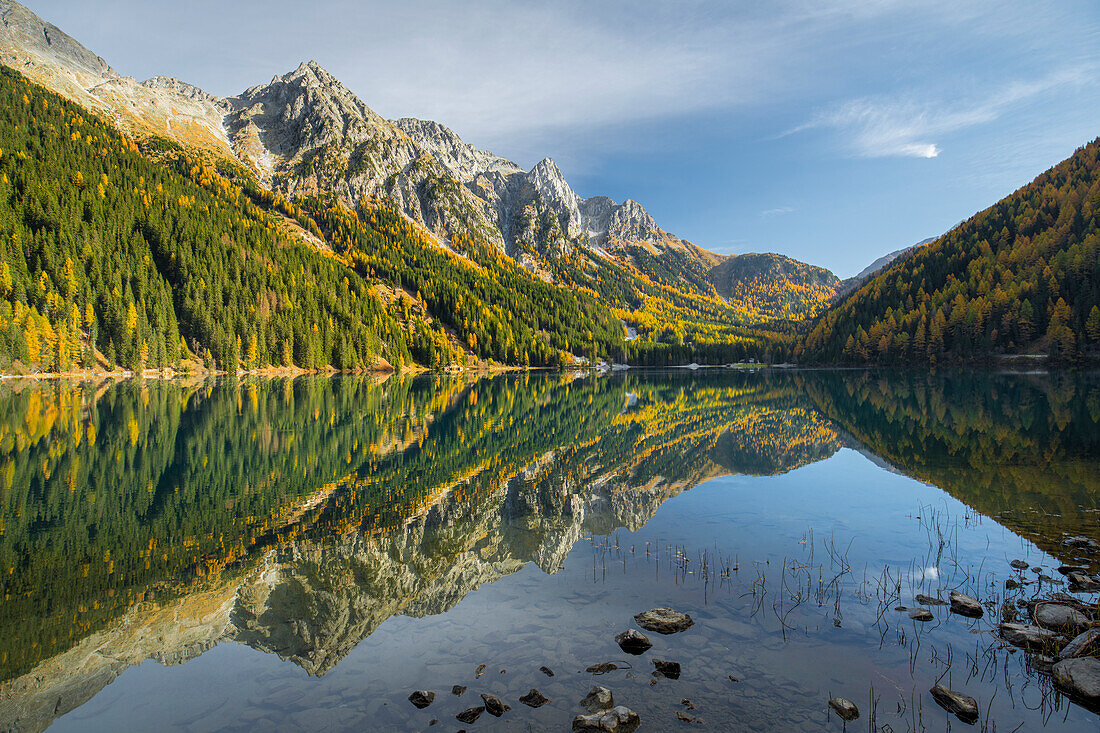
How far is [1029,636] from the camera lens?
8164 mm

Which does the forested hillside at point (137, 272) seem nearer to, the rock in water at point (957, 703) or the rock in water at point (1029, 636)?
the rock in water at point (957, 703)

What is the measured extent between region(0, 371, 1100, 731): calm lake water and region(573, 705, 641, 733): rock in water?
22 centimetres

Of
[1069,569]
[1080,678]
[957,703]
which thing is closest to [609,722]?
[957,703]

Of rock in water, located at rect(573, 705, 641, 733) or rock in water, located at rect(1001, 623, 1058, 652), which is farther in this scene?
rock in water, located at rect(1001, 623, 1058, 652)

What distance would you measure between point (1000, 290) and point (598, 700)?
133m

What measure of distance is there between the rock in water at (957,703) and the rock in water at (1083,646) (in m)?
2.21

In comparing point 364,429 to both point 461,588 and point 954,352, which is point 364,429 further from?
point 954,352

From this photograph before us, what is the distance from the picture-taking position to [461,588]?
1124cm

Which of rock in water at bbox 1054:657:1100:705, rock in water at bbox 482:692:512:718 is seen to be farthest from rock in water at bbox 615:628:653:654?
rock in water at bbox 1054:657:1100:705

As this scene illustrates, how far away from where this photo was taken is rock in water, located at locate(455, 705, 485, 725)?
6.69m

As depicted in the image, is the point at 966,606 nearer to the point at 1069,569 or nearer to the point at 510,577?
the point at 1069,569

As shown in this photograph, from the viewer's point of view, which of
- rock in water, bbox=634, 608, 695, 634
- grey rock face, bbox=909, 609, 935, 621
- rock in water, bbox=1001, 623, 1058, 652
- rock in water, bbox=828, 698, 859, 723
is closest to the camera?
rock in water, bbox=828, 698, 859, 723

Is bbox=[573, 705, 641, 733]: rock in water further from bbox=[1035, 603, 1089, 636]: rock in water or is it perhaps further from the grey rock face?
bbox=[1035, 603, 1089, 636]: rock in water

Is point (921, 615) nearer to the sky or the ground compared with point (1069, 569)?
nearer to the ground
